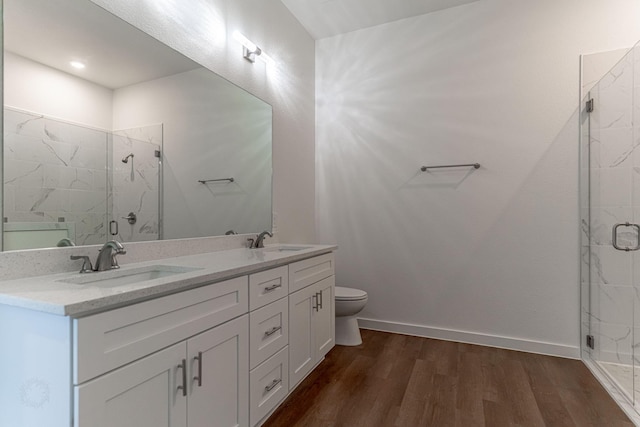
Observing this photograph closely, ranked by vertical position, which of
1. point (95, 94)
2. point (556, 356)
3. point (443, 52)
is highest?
point (443, 52)

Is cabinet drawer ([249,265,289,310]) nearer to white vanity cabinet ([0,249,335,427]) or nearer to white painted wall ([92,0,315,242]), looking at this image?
white vanity cabinet ([0,249,335,427])

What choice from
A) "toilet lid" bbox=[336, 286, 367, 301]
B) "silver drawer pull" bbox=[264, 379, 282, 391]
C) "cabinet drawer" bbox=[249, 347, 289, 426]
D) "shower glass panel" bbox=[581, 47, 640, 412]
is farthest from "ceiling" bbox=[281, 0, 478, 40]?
"silver drawer pull" bbox=[264, 379, 282, 391]

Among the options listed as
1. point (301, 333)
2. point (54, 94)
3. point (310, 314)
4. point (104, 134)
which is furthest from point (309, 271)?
point (54, 94)

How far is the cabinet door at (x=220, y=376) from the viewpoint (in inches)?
43.7

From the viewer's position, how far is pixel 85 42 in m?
1.29

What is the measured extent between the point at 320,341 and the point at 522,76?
2.41 m

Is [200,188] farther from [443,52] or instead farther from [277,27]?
[443,52]

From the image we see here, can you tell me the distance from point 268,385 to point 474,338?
5.85 ft

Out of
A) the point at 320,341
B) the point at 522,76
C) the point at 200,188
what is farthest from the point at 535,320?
Result: the point at 200,188

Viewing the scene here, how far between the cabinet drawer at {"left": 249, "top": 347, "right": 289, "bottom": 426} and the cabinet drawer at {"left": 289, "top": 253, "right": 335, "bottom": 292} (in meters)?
0.35

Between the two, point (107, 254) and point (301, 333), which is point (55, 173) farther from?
point (301, 333)

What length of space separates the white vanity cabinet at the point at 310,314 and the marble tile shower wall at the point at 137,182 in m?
0.74

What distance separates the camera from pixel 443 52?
265 centimetres

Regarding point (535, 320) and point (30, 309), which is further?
point (535, 320)
